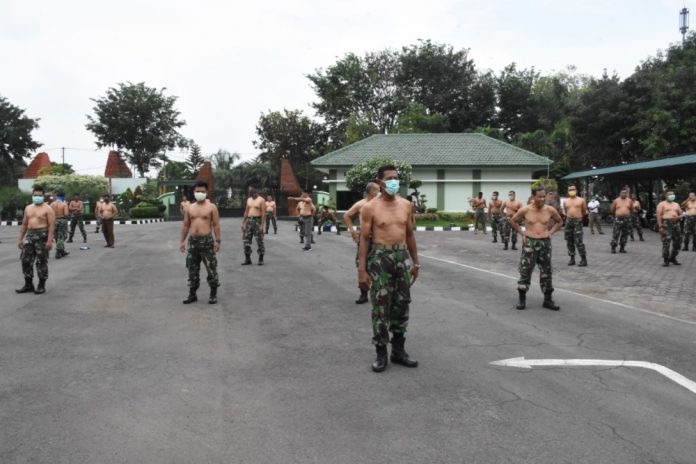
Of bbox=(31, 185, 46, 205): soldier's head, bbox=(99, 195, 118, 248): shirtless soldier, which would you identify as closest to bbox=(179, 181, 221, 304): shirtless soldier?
bbox=(31, 185, 46, 205): soldier's head

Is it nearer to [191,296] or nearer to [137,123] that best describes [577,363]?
[191,296]

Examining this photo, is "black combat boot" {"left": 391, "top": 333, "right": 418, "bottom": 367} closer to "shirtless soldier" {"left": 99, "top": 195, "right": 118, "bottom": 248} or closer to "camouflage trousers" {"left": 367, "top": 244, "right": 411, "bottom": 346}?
"camouflage trousers" {"left": 367, "top": 244, "right": 411, "bottom": 346}

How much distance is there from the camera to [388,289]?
5.08m

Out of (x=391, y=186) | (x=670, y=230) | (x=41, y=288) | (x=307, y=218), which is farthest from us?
(x=307, y=218)

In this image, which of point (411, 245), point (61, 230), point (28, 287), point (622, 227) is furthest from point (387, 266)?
point (61, 230)

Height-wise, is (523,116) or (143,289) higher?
(523,116)

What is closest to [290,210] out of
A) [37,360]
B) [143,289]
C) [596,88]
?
[596,88]

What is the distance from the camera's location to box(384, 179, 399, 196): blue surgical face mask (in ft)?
16.8

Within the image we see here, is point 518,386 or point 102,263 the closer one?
point 518,386

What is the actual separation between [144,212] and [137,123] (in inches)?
732

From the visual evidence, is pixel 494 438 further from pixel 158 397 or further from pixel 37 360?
pixel 37 360

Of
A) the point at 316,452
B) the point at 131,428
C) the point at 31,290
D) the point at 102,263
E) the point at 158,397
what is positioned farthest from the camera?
the point at 102,263

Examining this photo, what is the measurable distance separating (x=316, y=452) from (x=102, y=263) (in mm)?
11718

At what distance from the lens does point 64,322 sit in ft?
23.0
